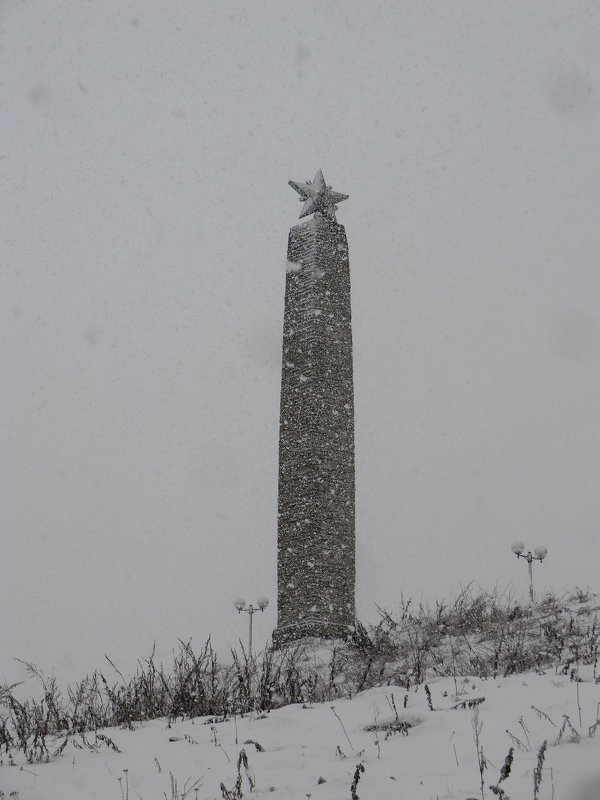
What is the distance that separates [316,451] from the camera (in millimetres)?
11062

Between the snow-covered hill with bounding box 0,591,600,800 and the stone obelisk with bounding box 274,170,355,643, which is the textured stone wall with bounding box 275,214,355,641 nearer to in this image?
the stone obelisk with bounding box 274,170,355,643

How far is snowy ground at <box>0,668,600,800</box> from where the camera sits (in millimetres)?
2859

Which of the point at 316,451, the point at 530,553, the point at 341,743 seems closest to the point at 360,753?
the point at 341,743

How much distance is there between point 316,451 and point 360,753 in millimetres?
7906

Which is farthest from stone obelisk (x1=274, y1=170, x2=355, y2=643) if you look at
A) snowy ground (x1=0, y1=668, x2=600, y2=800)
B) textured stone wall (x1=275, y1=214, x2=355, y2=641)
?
snowy ground (x1=0, y1=668, x2=600, y2=800)

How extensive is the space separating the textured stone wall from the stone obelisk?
0.5 inches

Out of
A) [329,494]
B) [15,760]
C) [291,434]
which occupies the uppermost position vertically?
[291,434]

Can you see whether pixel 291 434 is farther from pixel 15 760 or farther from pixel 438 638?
pixel 15 760

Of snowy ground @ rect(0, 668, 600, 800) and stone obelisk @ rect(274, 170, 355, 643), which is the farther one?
stone obelisk @ rect(274, 170, 355, 643)

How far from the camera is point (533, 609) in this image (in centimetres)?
944

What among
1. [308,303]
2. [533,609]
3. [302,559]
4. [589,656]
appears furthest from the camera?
[308,303]

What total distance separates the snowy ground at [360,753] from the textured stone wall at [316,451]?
236 inches

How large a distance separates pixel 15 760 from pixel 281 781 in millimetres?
1799

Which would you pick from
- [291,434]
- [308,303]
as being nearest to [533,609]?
[291,434]
